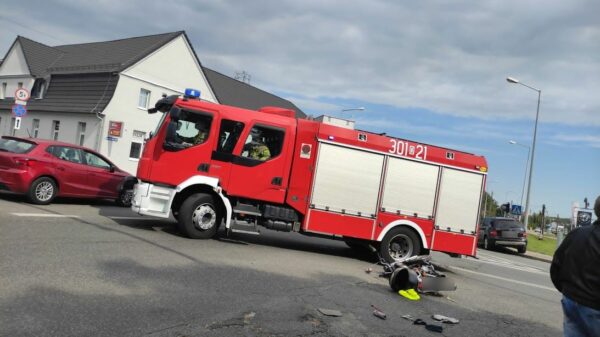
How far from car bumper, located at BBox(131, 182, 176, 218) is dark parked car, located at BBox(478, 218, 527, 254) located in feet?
59.0

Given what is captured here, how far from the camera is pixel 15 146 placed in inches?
487

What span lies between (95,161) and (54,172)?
1.43 meters

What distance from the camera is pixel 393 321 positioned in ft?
20.0

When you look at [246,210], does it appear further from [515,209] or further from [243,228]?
[515,209]

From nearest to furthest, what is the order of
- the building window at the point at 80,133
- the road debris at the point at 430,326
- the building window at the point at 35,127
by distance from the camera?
the road debris at the point at 430,326, the building window at the point at 80,133, the building window at the point at 35,127

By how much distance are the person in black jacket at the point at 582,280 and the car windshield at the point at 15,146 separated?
1205 centimetres

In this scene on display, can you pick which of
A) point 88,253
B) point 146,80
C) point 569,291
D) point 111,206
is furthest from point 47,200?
A: point 146,80

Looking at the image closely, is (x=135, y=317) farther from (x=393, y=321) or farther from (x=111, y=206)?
(x=111, y=206)

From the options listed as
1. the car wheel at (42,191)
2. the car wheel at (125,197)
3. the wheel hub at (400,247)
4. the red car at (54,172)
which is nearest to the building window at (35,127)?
the car wheel at (125,197)

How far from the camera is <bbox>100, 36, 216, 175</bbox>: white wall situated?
30.0 m

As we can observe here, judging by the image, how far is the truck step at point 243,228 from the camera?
10.1 m

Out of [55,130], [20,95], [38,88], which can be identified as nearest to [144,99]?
[55,130]

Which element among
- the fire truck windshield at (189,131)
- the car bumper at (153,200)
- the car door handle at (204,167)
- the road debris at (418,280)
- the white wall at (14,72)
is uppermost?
the white wall at (14,72)

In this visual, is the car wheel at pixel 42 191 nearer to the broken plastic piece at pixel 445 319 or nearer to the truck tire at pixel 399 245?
the truck tire at pixel 399 245
